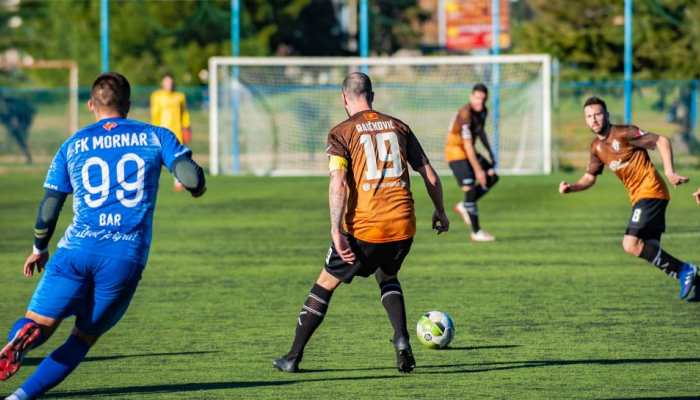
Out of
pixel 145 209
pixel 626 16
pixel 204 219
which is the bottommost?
pixel 204 219

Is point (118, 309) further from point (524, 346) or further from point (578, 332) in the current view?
point (578, 332)

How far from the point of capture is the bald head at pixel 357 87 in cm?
814

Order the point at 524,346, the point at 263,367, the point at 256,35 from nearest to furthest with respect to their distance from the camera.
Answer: the point at 263,367 < the point at 524,346 < the point at 256,35

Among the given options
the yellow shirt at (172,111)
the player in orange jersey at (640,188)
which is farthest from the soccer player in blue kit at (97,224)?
the yellow shirt at (172,111)

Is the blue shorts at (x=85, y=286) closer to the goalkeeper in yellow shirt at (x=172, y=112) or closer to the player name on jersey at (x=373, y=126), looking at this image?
the player name on jersey at (x=373, y=126)

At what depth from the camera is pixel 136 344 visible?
956cm

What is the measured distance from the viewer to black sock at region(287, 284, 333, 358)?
832 centimetres

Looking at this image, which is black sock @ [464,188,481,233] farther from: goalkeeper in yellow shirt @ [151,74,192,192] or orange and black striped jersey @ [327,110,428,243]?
orange and black striped jersey @ [327,110,428,243]

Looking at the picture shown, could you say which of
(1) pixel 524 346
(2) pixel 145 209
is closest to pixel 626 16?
(1) pixel 524 346

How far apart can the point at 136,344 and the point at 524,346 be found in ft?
9.10

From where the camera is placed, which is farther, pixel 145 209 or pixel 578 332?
pixel 578 332

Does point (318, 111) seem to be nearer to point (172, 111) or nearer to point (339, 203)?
point (172, 111)

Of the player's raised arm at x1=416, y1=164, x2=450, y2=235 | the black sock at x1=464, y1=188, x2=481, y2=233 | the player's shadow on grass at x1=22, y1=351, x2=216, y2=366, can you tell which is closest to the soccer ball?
the player's raised arm at x1=416, y1=164, x2=450, y2=235

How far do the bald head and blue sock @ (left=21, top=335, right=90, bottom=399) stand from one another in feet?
7.87
